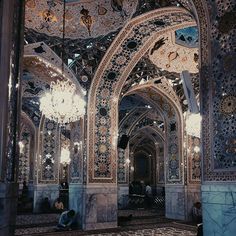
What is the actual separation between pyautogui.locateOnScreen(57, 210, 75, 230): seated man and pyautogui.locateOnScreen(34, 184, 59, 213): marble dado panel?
4.67 m

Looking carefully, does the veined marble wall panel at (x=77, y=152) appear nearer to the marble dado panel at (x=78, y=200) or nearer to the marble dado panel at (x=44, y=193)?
the marble dado panel at (x=78, y=200)

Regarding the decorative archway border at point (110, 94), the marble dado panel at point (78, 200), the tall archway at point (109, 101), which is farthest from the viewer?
the marble dado panel at point (78, 200)

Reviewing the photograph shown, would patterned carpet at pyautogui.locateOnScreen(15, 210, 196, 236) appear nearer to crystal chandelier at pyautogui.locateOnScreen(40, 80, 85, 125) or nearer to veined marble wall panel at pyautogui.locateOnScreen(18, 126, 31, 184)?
crystal chandelier at pyautogui.locateOnScreen(40, 80, 85, 125)

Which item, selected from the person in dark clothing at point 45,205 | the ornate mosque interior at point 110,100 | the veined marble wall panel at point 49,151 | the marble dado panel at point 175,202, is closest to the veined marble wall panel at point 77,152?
the ornate mosque interior at point 110,100

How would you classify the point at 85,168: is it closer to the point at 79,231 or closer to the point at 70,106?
the point at 79,231

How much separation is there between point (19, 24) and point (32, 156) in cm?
1203

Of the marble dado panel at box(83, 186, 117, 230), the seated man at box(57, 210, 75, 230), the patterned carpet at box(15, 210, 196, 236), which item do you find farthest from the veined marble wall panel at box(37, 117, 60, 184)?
the marble dado panel at box(83, 186, 117, 230)

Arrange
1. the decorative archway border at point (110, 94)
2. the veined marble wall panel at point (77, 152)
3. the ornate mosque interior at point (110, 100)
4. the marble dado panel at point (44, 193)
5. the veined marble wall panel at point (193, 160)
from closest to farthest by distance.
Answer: the ornate mosque interior at point (110, 100)
the decorative archway border at point (110, 94)
the veined marble wall panel at point (77, 152)
the veined marble wall panel at point (193, 160)
the marble dado panel at point (44, 193)

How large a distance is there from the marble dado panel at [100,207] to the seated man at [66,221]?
0.37 meters

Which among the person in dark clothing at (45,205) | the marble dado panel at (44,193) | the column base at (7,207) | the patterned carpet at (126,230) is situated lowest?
the patterned carpet at (126,230)

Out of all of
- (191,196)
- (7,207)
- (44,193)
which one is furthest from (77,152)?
(7,207)

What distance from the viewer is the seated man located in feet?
28.4

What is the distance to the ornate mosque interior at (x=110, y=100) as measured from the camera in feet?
11.5

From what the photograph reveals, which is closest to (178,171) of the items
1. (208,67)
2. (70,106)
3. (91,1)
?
(70,106)
